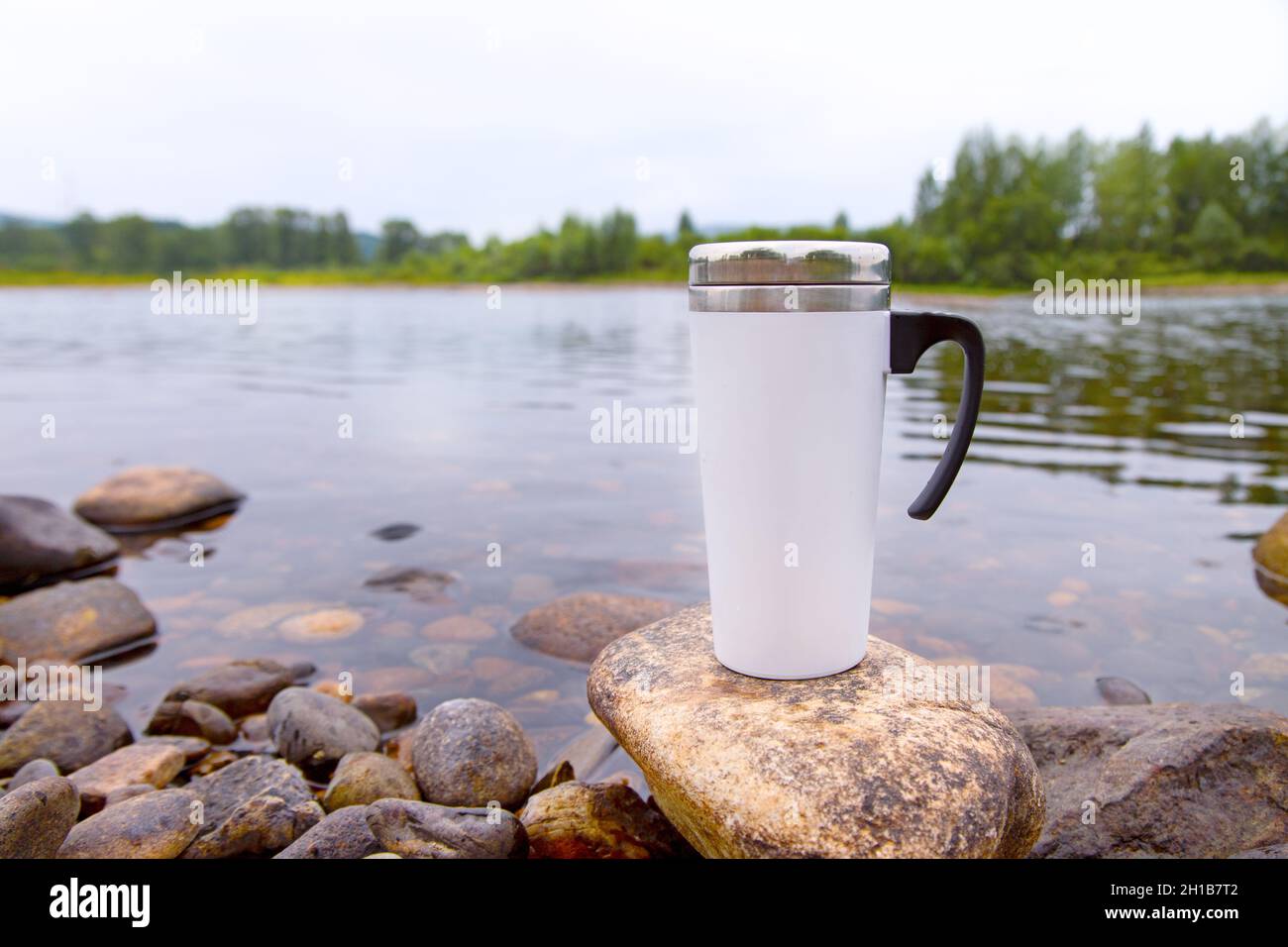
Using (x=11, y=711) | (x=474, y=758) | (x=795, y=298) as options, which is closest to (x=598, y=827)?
(x=474, y=758)

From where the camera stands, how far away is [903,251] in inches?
2270

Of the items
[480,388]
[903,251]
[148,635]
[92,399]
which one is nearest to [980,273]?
[903,251]

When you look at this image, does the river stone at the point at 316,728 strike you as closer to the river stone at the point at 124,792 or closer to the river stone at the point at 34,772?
the river stone at the point at 124,792

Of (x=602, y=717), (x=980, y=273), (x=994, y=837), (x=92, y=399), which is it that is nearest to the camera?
(x=994, y=837)

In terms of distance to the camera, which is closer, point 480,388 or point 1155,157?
point 480,388

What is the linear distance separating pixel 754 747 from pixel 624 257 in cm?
7336

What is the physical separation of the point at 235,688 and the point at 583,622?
65.6 inches

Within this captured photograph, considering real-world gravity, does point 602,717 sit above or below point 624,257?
below

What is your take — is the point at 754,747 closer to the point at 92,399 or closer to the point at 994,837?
the point at 994,837

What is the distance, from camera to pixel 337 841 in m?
2.66

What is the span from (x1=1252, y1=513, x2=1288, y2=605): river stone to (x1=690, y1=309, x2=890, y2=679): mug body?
433 cm

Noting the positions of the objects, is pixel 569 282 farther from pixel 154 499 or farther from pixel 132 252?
pixel 154 499

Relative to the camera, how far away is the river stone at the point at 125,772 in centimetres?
329

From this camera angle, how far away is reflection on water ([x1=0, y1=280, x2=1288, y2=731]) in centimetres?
466
